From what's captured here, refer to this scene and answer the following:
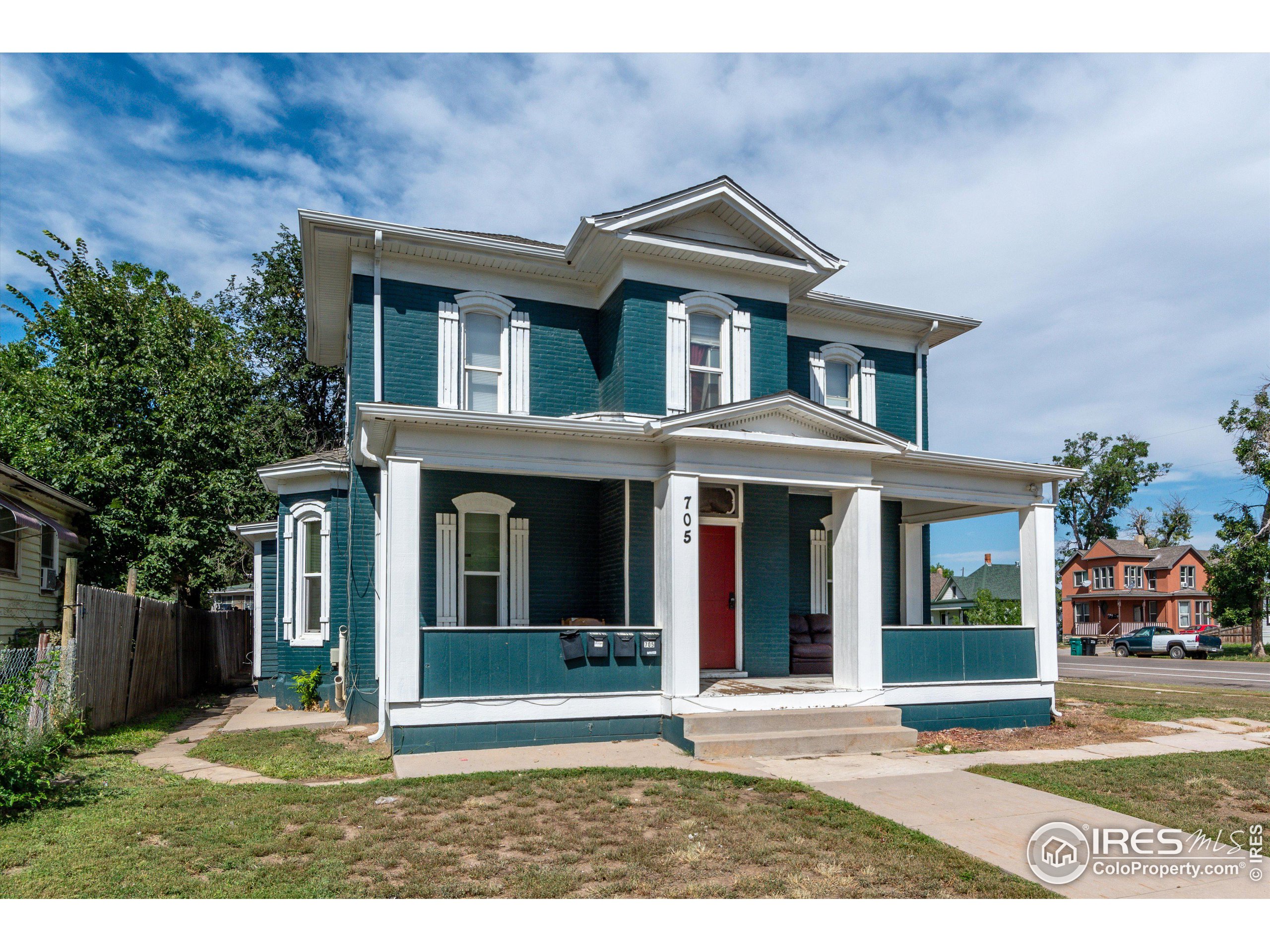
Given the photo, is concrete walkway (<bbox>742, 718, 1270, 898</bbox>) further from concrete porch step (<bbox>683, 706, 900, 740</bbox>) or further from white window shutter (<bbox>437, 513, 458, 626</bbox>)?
white window shutter (<bbox>437, 513, 458, 626</bbox>)

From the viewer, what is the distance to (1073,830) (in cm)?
655

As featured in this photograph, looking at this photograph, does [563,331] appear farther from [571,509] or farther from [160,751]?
[160,751]

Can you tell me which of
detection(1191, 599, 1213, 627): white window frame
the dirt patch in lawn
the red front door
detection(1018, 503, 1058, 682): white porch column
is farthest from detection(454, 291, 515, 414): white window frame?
detection(1191, 599, 1213, 627): white window frame

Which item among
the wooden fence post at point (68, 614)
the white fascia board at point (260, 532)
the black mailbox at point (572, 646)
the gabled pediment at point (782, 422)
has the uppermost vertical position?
the gabled pediment at point (782, 422)

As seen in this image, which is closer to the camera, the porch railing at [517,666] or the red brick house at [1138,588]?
the porch railing at [517,666]

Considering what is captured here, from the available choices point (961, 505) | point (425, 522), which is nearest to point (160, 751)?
point (425, 522)

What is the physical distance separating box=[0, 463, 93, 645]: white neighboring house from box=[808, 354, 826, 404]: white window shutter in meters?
12.5

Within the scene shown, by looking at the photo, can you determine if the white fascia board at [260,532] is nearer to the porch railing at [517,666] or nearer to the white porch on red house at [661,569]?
the white porch on red house at [661,569]

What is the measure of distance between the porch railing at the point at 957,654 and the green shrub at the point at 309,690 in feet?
28.8

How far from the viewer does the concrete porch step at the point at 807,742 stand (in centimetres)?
955

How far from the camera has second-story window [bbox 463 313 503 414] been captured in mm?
12828

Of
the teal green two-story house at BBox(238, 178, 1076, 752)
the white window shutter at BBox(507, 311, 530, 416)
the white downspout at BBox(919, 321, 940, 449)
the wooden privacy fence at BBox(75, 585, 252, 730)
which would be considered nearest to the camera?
the teal green two-story house at BBox(238, 178, 1076, 752)

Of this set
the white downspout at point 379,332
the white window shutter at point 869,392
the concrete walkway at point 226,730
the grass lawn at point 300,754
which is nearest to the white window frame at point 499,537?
the white downspout at point 379,332

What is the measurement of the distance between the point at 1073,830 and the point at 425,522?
880cm
